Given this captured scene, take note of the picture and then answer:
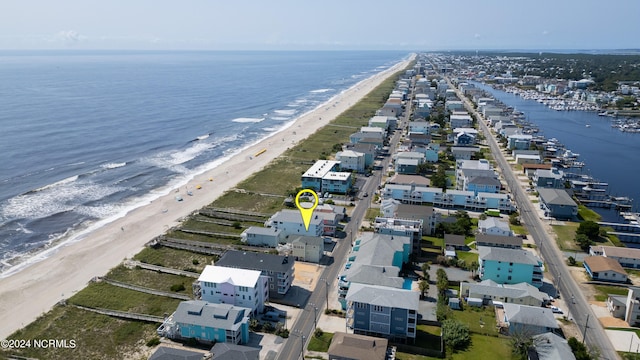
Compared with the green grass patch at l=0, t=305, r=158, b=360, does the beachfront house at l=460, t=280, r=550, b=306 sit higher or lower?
higher

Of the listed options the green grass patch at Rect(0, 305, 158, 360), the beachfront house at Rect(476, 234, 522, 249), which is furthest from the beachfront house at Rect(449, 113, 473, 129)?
the green grass patch at Rect(0, 305, 158, 360)

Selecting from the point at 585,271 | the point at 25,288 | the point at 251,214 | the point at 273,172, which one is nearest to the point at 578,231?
the point at 585,271

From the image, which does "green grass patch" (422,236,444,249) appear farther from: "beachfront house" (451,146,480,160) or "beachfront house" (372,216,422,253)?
"beachfront house" (451,146,480,160)

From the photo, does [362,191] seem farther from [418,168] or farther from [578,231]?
[578,231]

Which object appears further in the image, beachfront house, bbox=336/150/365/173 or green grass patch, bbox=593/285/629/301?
beachfront house, bbox=336/150/365/173

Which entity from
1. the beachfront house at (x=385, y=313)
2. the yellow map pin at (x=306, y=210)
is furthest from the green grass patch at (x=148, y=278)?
the beachfront house at (x=385, y=313)

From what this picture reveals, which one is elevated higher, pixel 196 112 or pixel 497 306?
pixel 196 112
